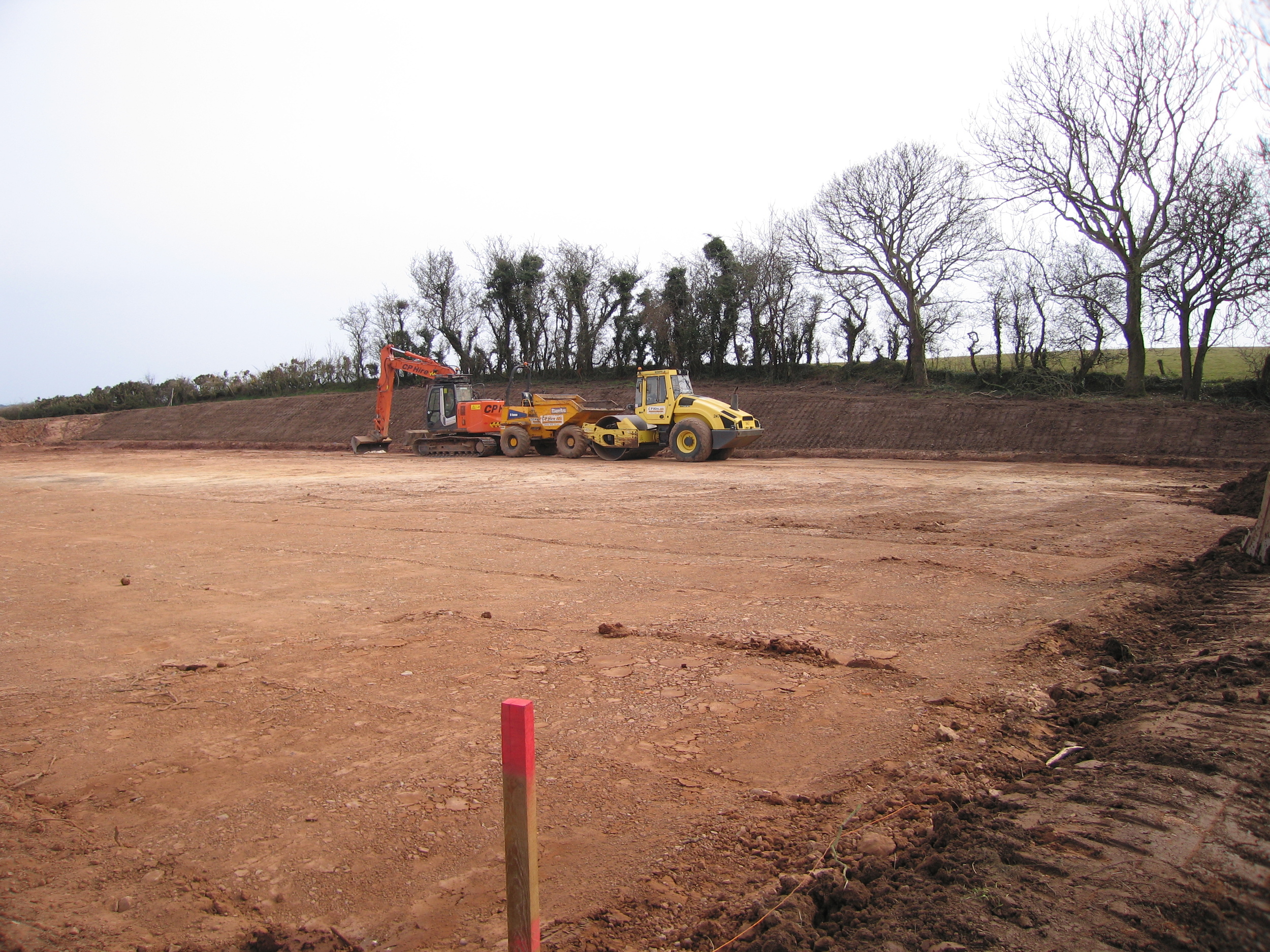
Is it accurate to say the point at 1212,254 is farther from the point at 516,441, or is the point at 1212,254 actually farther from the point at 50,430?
the point at 50,430

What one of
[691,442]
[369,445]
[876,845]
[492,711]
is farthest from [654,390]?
[876,845]

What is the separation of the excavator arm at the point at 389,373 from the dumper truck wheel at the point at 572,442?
18.8 ft

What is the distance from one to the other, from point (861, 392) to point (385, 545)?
931 inches

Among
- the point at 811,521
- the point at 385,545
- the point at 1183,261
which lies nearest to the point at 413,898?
the point at 385,545

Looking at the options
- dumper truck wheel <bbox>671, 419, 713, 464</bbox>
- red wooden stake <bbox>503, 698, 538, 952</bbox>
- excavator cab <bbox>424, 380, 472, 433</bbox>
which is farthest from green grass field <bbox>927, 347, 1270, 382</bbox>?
red wooden stake <bbox>503, 698, 538, 952</bbox>

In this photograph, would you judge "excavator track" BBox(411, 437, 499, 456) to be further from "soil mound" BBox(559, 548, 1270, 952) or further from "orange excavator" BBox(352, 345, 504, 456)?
"soil mound" BBox(559, 548, 1270, 952)

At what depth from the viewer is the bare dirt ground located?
2742 mm

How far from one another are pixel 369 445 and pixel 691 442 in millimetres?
14908

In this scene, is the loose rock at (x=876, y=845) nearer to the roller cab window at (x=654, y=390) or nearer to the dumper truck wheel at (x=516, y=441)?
the roller cab window at (x=654, y=390)

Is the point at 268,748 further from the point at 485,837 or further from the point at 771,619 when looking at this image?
the point at 771,619

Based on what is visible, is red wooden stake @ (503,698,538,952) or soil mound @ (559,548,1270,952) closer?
red wooden stake @ (503,698,538,952)

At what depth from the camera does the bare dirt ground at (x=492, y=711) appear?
2742mm

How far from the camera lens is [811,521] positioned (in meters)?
10.5

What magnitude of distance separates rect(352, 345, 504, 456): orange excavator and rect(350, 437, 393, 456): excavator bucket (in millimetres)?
29
